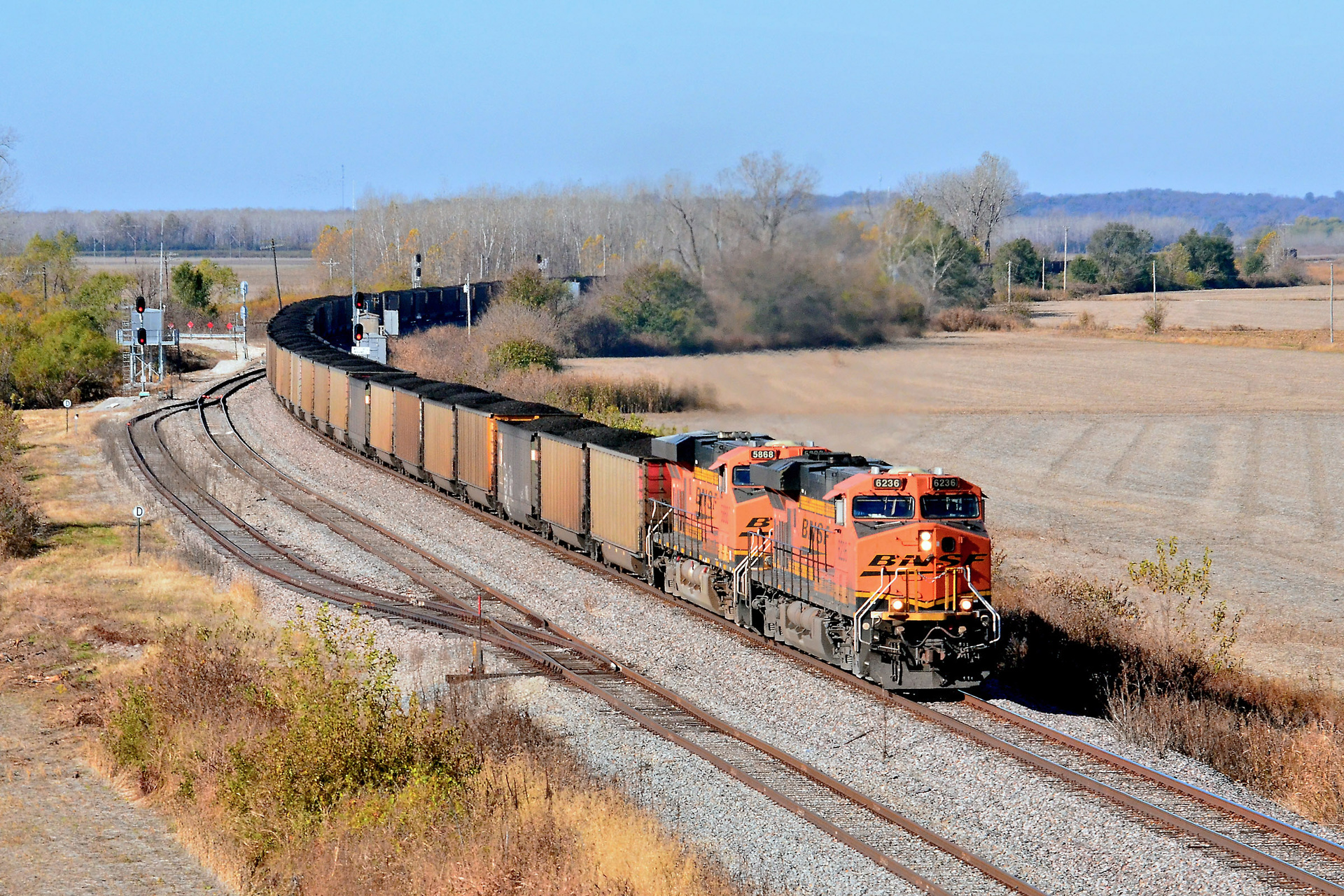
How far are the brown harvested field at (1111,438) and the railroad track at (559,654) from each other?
8.25 meters

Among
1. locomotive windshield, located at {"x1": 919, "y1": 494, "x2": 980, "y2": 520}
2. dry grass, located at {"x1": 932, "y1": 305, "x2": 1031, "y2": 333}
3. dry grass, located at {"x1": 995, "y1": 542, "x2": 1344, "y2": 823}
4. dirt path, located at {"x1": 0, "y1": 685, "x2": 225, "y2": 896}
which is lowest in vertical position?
dirt path, located at {"x1": 0, "y1": 685, "x2": 225, "y2": 896}

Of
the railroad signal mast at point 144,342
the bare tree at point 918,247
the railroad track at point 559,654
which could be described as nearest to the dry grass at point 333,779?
the railroad track at point 559,654

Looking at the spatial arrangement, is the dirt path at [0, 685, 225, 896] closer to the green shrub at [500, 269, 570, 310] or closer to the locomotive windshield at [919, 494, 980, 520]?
the locomotive windshield at [919, 494, 980, 520]

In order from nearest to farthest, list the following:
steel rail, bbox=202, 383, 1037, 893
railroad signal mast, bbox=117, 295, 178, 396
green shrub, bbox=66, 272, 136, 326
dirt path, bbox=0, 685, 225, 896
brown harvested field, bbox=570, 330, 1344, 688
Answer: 1. steel rail, bbox=202, 383, 1037, 893
2. dirt path, bbox=0, 685, 225, 896
3. brown harvested field, bbox=570, 330, 1344, 688
4. railroad signal mast, bbox=117, 295, 178, 396
5. green shrub, bbox=66, 272, 136, 326

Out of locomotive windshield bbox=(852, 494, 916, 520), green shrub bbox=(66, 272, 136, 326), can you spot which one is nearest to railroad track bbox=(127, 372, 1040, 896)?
→ locomotive windshield bbox=(852, 494, 916, 520)

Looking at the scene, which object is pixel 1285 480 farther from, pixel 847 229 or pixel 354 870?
pixel 354 870

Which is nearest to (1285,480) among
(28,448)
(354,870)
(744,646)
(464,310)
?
(744,646)

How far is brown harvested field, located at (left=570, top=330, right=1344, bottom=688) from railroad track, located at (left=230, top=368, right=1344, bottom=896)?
27.6ft

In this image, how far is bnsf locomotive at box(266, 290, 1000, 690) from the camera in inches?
730

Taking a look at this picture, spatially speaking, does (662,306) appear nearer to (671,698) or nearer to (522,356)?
(671,698)

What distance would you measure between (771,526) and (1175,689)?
6528 millimetres

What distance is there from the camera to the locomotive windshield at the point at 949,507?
18859mm

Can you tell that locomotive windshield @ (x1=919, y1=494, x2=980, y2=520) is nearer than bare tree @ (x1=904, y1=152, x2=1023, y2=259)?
Yes

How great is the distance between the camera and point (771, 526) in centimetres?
2173
